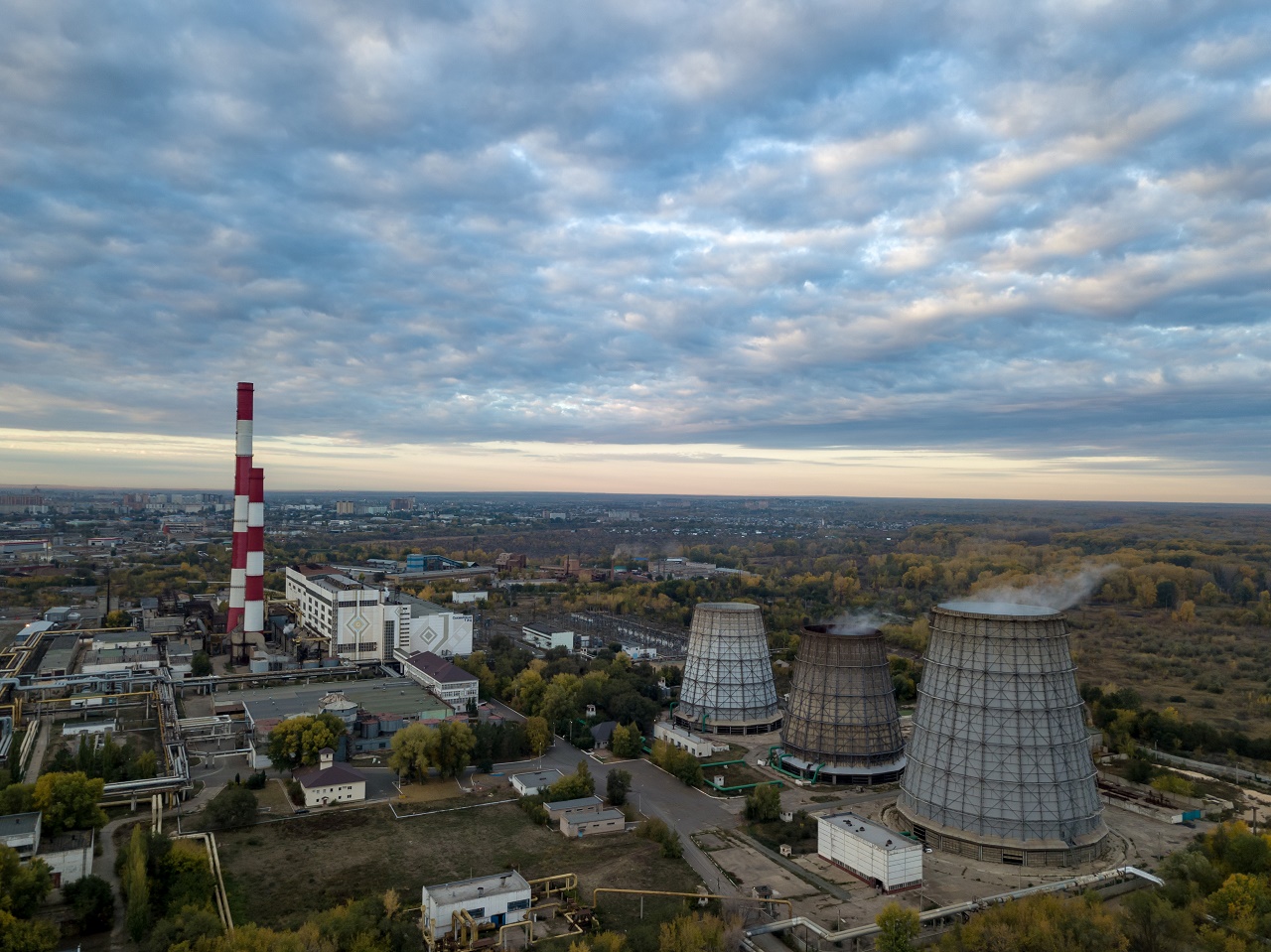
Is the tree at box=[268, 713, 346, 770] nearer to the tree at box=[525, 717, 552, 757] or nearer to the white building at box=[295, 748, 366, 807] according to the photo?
the white building at box=[295, 748, 366, 807]

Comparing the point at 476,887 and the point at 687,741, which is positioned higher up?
the point at 476,887

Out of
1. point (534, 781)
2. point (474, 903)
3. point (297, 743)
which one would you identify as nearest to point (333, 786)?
point (297, 743)

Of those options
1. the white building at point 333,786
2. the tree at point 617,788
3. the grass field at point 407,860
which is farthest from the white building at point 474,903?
the white building at point 333,786

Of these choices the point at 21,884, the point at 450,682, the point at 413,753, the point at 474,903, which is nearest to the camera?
the point at 21,884

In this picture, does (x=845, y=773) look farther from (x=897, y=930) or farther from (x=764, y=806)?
(x=897, y=930)

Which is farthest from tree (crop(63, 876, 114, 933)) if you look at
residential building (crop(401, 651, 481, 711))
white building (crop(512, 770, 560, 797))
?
residential building (crop(401, 651, 481, 711))

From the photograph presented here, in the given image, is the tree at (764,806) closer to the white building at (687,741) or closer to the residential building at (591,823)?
the residential building at (591,823)
